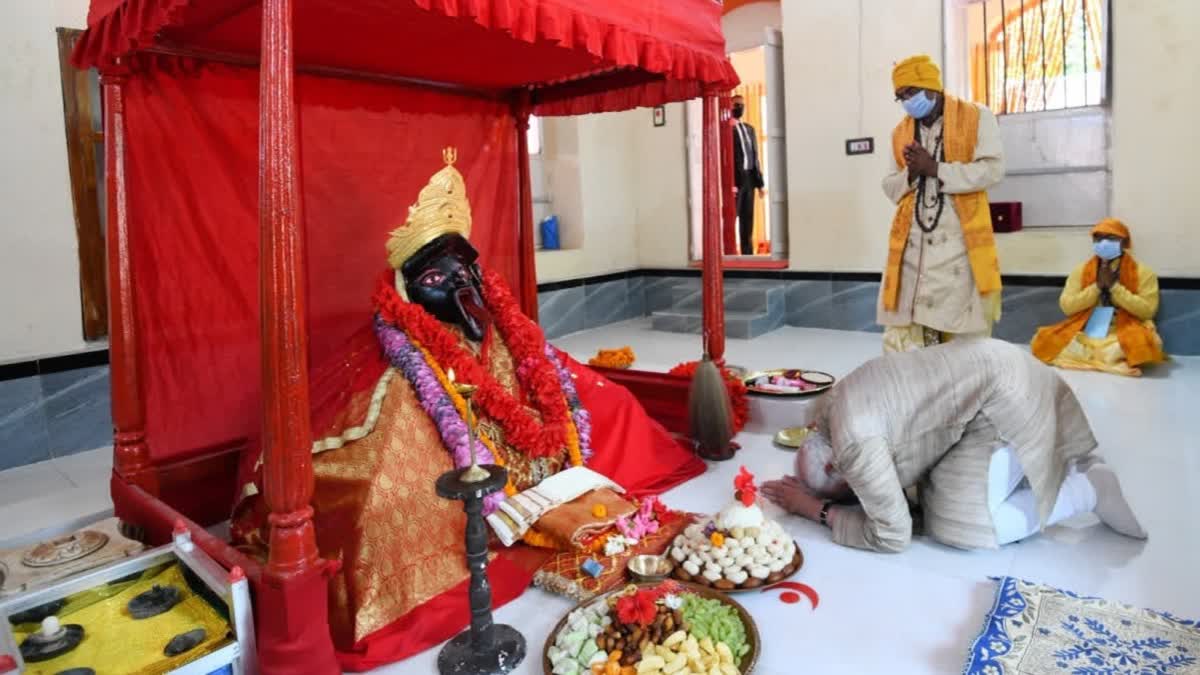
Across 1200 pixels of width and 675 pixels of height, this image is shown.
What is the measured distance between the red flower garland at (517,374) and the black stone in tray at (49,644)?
1.56 m

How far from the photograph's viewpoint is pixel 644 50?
343 centimetres

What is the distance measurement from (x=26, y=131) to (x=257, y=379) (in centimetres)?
192

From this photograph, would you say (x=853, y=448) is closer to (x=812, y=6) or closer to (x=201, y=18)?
(x=201, y=18)

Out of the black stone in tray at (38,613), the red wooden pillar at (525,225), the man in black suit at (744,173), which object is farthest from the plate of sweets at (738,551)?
the man in black suit at (744,173)

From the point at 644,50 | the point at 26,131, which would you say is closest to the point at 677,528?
the point at 644,50

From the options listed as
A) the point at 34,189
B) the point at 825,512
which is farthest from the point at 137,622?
the point at 34,189

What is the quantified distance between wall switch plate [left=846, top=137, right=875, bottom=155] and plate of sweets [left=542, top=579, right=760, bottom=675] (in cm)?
587

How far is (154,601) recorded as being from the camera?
8.04ft

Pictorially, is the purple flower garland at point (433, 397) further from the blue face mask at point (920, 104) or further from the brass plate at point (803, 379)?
the blue face mask at point (920, 104)

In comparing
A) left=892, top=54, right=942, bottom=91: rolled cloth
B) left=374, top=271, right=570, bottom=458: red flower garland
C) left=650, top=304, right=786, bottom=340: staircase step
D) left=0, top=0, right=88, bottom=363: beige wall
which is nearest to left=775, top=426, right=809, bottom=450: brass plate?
left=374, top=271, right=570, bottom=458: red flower garland

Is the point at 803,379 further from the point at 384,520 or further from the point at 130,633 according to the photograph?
the point at 130,633

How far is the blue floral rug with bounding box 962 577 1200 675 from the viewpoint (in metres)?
2.23

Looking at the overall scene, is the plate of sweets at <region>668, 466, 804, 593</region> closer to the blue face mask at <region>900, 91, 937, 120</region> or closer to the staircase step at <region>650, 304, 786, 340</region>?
the blue face mask at <region>900, 91, 937, 120</region>

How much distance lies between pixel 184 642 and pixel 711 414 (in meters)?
2.67
